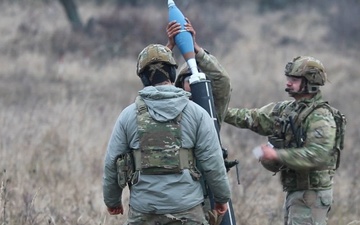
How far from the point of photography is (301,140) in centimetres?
536

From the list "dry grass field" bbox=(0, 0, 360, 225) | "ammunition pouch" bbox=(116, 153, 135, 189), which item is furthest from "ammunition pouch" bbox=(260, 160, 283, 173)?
"dry grass field" bbox=(0, 0, 360, 225)

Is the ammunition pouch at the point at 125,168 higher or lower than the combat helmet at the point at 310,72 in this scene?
lower

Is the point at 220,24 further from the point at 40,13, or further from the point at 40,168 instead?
the point at 40,168

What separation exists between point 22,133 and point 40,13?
21.6 m

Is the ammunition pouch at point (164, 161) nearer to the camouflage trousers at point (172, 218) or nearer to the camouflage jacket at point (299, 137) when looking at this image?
the camouflage trousers at point (172, 218)

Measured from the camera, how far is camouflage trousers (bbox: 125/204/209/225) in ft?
15.3

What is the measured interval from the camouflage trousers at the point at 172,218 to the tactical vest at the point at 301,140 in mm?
941

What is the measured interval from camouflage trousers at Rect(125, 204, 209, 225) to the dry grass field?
1.52 meters

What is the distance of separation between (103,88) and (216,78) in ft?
42.6

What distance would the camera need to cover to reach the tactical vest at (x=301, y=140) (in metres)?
5.39

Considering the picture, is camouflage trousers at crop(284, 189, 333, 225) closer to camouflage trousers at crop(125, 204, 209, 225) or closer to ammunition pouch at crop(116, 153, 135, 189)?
camouflage trousers at crop(125, 204, 209, 225)

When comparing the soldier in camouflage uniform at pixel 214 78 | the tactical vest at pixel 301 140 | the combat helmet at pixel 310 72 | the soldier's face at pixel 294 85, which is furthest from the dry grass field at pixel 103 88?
the combat helmet at pixel 310 72

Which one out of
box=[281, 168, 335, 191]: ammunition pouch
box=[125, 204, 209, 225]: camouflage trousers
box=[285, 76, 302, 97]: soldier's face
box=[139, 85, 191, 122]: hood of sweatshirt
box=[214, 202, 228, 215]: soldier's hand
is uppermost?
box=[285, 76, 302, 97]: soldier's face

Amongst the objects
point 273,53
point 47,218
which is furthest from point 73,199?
point 273,53
